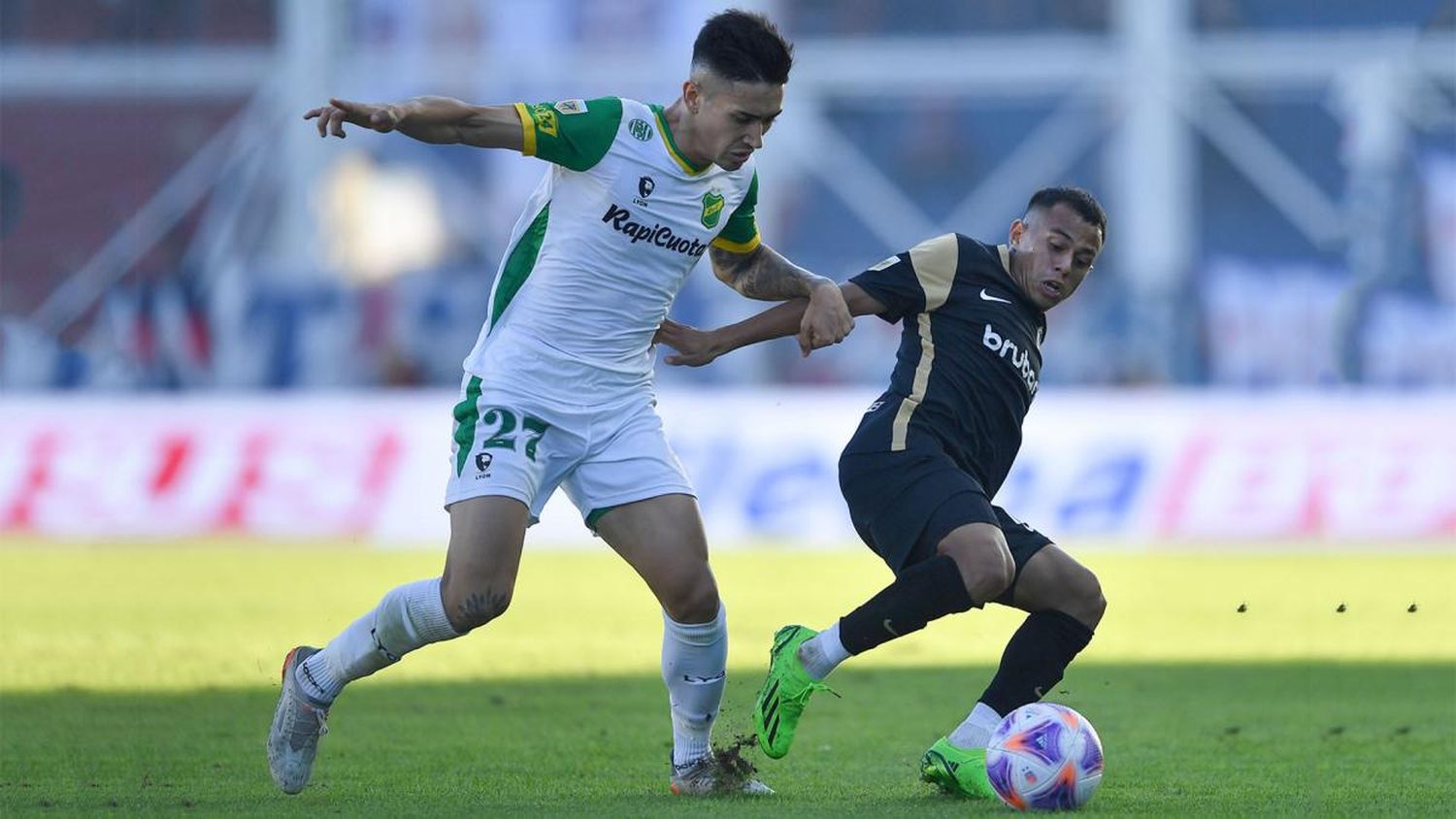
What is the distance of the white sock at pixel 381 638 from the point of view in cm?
679

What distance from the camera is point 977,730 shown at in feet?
22.8

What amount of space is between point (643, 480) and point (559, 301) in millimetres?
641

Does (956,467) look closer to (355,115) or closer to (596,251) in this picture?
(596,251)

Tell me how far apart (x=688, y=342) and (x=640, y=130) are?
785 millimetres

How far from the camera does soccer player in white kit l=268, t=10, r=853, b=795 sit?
269 inches

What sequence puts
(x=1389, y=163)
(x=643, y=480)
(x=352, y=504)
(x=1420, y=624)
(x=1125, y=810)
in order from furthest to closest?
(x=1389, y=163), (x=352, y=504), (x=1420, y=624), (x=643, y=480), (x=1125, y=810)

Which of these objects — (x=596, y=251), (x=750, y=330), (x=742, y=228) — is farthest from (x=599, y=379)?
(x=742, y=228)

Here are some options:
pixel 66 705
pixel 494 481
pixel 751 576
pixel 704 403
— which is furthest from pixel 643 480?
pixel 704 403

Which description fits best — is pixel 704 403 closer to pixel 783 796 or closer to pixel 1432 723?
pixel 1432 723

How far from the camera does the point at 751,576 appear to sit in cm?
1725

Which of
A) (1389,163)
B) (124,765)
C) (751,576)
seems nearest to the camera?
(124,765)

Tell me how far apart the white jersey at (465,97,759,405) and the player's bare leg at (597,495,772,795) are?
434 mm

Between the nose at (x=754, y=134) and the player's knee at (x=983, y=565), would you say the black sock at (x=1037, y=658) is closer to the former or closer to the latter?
the player's knee at (x=983, y=565)

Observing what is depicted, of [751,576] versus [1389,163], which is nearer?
[751,576]
